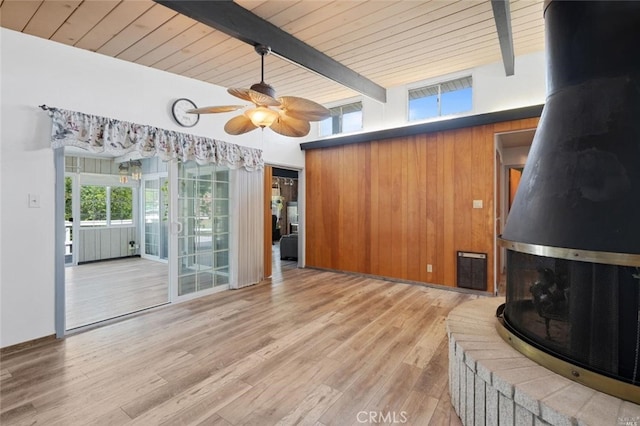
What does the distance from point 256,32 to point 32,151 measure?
243cm

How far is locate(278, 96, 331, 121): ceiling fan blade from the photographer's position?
2.45m

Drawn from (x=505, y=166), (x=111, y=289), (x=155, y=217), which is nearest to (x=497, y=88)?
(x=505, y=166)

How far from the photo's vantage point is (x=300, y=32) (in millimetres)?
3008

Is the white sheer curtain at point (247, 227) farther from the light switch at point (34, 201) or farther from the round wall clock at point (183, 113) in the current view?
the light switch at point (34, 201)

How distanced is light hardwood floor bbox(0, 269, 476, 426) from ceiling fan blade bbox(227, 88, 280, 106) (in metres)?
2.16

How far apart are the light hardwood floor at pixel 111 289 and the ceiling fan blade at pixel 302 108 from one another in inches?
123

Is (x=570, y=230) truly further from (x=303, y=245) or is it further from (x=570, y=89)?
(x=303, y=245)

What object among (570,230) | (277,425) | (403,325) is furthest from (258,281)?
(570,230)

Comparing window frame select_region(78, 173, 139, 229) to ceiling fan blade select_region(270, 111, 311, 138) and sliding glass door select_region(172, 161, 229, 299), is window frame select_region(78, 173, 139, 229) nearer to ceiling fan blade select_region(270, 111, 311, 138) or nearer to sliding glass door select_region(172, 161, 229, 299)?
sliding glass door select_region(172, 161, 229, 299)

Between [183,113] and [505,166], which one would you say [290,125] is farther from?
[505,166]

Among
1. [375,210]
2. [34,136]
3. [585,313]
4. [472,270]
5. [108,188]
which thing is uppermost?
[34,136]

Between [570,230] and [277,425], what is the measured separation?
1.90 metres

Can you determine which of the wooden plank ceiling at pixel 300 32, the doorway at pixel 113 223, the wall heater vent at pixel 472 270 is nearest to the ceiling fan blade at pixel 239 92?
the wooden plank ceiling at pixel 300 32

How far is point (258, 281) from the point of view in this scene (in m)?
4.96
